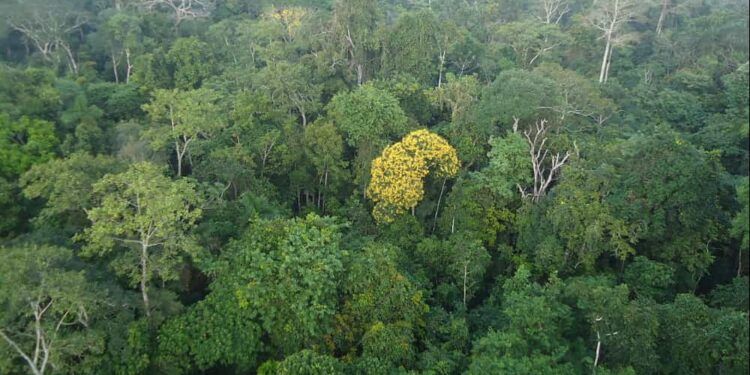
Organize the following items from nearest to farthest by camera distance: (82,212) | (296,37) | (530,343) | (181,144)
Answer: (530,343)
(82,212)
(181,144)
(296,37)

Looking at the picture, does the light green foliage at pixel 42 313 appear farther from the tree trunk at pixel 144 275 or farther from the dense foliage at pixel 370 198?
the tree trunk at pixel 144 275

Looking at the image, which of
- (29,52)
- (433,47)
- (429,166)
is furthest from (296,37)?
(29,52)

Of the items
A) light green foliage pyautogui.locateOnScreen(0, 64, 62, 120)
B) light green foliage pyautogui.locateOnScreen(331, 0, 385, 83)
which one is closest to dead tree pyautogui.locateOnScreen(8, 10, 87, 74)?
light green foliage pyautogui.locateOnScreen(0, 64, 62, 120)

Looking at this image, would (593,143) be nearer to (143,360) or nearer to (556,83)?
(556,83)

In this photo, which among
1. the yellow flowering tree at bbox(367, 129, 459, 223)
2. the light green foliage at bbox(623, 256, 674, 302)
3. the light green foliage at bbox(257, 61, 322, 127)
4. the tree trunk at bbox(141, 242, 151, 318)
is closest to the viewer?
the tree trunk at bbox(141, 242, 151, 318)

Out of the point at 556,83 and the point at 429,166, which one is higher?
the point at 556,83

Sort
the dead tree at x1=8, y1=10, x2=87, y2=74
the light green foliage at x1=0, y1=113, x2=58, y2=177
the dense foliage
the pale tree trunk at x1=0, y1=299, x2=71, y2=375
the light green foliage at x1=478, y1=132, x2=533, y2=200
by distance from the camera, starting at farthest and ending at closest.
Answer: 1. the dead tree at x1=8, y1=10, x2=87, y2=74
2. the light green foliage at x1=478, y1=132, x2=533, y2=200
3. the light green foliage at x1=0, y1=113, x2=58, y2=177
4. the dense foliage
5. the pale tree trunk at x1=0, y1=299, x2=71, y2=375

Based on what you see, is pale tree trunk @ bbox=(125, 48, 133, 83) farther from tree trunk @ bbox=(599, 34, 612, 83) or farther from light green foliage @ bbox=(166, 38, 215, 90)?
tree trunk @ bbox=(599, 34, 612, 83)
